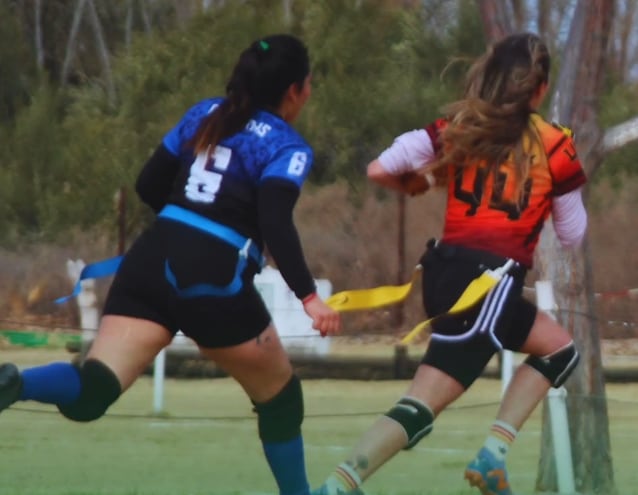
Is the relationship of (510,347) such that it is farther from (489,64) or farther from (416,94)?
(416,94)

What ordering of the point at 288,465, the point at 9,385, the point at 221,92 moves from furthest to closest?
1. the point at 221,92
2. the point at 288,465
3. the point at 9,385

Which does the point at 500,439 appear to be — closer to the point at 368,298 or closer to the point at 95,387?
the point at 368,298

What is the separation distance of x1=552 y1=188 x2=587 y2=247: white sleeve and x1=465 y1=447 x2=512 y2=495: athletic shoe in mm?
854

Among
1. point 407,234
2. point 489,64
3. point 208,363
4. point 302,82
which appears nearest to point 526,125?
point 489,64

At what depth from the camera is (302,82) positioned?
629 centimetres

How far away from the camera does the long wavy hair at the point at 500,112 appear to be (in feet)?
20.7

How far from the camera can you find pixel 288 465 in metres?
6.44

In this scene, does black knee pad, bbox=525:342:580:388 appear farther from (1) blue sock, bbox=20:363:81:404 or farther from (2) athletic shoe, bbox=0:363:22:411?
(2) athletic shoe, bbox=0:363:22:411

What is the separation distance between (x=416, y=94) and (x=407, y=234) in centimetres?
749

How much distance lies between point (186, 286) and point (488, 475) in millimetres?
1353

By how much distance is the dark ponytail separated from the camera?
20.0 ft

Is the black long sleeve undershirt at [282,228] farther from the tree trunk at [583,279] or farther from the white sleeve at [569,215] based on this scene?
the tree trunk at [583,279]

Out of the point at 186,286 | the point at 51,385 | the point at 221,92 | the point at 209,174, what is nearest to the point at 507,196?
the point at 209,174

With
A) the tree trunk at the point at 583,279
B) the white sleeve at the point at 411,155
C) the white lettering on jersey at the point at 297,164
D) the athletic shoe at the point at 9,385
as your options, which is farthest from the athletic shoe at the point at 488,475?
the tree trunk at the point at 583,279
